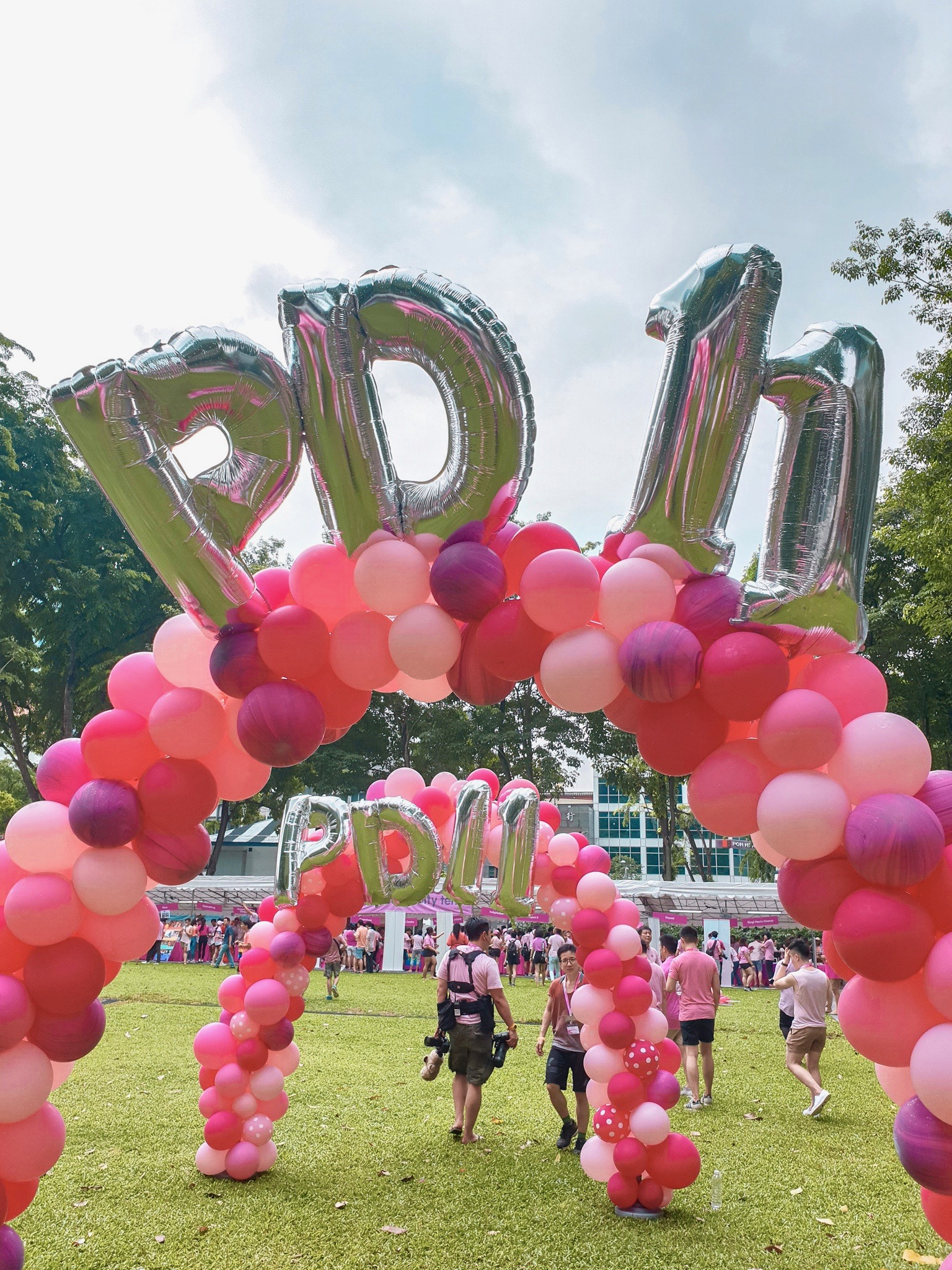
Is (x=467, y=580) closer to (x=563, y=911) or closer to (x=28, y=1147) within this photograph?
(x=28, y=1147)

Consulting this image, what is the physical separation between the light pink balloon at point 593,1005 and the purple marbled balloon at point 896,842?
3411mm

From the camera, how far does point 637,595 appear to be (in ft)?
9.57

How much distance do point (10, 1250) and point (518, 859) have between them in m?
2.51

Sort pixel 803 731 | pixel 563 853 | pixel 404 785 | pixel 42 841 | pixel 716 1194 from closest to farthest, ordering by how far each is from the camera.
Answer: pixel 803 731 → pixel 42 841 → pixel 716 1194 → pixel 563 853 → pixel 404 785

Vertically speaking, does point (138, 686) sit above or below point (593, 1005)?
above

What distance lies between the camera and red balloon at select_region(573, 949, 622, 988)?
5359 millimetres

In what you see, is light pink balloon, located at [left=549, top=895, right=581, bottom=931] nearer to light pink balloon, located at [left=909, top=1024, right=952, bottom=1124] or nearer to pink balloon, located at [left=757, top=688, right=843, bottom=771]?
pink balloon, located at [left=757, top=688, right=843, bottom=771]

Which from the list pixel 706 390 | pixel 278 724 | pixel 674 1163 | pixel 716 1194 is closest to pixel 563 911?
pixel 674 1163

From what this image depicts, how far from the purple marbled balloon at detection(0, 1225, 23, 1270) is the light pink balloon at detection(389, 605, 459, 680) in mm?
2283

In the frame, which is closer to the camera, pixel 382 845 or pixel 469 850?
pixel 382 845

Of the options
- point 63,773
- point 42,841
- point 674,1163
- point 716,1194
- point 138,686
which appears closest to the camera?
point 42,841

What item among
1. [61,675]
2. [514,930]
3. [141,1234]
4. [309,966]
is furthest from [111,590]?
[141,1234]

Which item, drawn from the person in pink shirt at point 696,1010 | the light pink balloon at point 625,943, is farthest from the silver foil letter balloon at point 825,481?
the person in pink shirt at point 696,1010

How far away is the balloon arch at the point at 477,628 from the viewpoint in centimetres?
252
